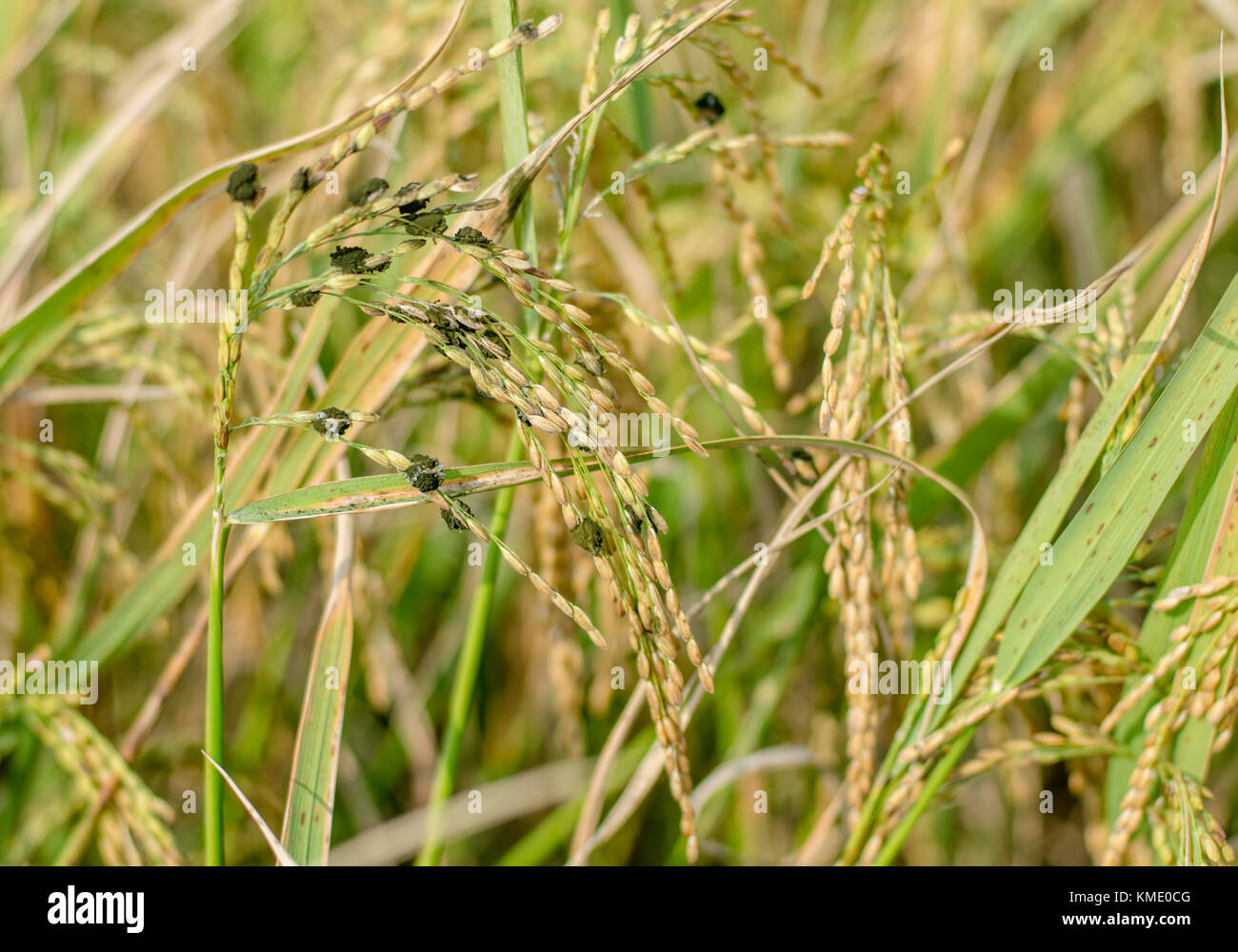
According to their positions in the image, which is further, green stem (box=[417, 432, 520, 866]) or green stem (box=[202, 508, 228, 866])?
green stem (box=[417, 432, 520, 866])

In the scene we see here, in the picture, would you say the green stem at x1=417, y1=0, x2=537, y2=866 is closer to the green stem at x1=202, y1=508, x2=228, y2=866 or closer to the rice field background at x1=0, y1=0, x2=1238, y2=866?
the rice field background at x1=0, y1=0, x2=1238, y2=866

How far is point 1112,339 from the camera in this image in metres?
0.78

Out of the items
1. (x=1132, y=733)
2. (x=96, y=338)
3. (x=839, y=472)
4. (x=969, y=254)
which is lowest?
→ (x=1132, y=733)

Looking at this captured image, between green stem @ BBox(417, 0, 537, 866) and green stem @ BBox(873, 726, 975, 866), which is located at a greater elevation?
green stem @ BBox(417, 0, 537, 866)

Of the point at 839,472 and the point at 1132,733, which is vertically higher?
the point at 839,472

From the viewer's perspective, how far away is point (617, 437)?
71cm

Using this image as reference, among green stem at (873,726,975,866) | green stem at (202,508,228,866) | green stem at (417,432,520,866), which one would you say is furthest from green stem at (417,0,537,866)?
green stem at (873,726,975,866)

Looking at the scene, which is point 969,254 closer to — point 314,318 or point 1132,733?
point 1132,733

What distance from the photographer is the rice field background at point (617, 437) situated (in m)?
0.67

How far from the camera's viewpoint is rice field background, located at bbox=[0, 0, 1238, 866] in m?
0.67

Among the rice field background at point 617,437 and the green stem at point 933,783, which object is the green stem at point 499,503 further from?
the green stem at point 933,783

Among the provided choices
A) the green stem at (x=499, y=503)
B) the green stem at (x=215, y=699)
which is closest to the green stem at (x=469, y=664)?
the green stem at (x=499, y=503)
